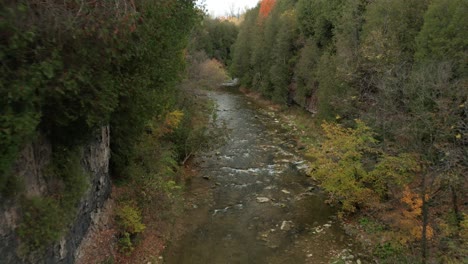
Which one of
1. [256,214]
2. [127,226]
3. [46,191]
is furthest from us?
[256,214]

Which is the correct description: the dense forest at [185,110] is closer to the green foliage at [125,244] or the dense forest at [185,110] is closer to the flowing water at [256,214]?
the green foliage at [125,244]

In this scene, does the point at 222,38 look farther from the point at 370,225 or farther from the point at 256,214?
the point at 370,225

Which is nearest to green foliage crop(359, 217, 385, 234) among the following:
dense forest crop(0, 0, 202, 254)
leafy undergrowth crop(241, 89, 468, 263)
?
leafy undergrowth crop(241, 89, 468, 263)

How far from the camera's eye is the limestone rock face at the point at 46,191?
591 centimetres

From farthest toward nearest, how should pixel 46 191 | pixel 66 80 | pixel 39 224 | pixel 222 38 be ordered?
pixel 222 38 → pixel 46 191 → pixel 39 224 → pixel 66 80

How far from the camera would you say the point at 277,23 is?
1571 inches

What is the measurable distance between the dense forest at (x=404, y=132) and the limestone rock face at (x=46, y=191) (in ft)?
27.1

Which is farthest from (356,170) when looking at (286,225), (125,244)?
(125,244)

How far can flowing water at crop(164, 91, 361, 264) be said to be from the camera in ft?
39.2

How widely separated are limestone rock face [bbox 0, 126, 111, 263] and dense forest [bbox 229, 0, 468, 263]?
8.27m

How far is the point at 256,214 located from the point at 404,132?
654cm

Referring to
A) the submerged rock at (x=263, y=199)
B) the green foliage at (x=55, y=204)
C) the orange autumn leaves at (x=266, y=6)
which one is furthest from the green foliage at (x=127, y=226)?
the orange autumn leaves at (x=266, y=6)

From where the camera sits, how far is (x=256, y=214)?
14.7 m

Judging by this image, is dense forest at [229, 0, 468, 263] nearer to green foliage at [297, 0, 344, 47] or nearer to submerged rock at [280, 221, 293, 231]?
submerged rock at [280, 221, 293, 231]
